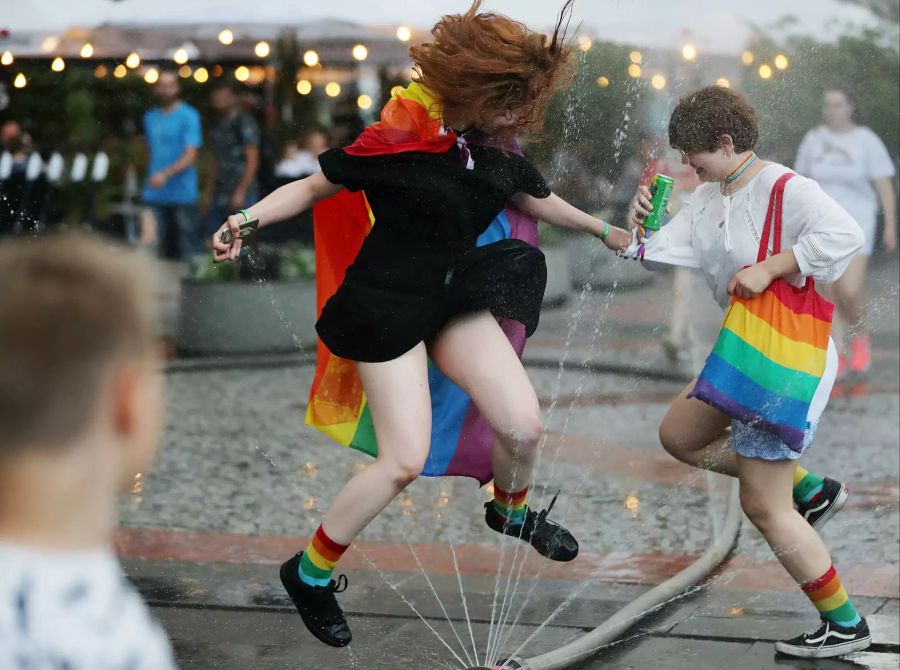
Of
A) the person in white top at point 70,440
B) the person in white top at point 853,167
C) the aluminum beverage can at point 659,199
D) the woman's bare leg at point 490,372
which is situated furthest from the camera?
the person in white top at point 853,167

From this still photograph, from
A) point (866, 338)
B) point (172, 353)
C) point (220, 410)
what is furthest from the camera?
point (172, 353)

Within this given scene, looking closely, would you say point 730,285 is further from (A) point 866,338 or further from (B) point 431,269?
(A) point 866,338

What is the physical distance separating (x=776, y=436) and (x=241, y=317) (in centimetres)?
594

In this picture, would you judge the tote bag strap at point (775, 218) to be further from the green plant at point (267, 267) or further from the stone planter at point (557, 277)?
Answer: the green plant at point (267, 267)

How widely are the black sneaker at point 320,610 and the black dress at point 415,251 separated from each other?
59cm

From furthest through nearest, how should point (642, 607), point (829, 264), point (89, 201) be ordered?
point (89, 201) → point (642, 607) → point (829, 264)

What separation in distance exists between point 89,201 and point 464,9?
13381 mm

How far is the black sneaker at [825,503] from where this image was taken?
12.6ft

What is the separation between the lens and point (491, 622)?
393 centimetres

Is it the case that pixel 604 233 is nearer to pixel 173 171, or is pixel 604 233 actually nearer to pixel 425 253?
pixel 425 253

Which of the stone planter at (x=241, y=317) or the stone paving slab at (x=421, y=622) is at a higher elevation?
the stone paving slab at (x=421, y=622)

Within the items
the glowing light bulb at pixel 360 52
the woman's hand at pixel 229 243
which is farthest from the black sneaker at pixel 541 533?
the glowing light bulb at pixel 360 52

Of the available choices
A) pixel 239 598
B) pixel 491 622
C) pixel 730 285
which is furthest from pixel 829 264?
pixel 239 598

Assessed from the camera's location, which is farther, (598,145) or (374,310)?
(598,145)
